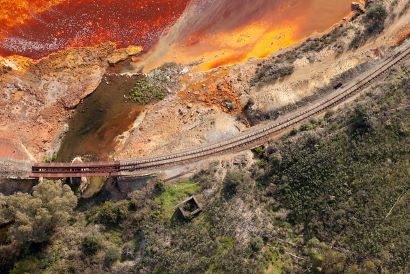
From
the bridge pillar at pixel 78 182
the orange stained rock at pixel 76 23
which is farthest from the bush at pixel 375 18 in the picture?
the bridge pillar at pixel 78 182

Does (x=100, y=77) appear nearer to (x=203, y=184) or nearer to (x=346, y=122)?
(x=203, y=184)

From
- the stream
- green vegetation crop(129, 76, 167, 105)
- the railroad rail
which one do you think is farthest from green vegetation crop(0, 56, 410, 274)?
green vegetation crop(129, 76, 167, 105)

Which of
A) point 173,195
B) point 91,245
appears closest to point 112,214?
point 91,245

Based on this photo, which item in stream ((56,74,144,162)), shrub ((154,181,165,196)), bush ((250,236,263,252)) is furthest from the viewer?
stream ((56,74,144,162))

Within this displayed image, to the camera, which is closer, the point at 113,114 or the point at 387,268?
the point at 387,268

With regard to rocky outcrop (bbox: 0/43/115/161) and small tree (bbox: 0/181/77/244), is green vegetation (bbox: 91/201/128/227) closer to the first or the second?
small tree (bbox: 0/181/77/244)

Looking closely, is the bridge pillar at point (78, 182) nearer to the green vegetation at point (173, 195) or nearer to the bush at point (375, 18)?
the green vegetation at point (173, 195)

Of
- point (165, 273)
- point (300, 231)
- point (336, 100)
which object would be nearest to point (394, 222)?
point (300, 231)
